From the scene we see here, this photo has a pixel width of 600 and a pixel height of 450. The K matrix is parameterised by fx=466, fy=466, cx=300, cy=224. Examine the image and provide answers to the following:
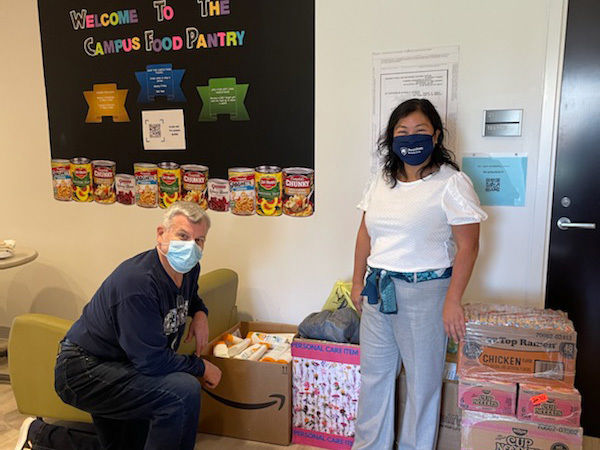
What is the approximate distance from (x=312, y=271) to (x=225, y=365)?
73 centimetres

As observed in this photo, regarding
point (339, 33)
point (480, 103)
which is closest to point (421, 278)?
point (480, 103)

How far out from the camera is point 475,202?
1.60 metres

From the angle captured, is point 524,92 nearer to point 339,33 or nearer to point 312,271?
point 339,33

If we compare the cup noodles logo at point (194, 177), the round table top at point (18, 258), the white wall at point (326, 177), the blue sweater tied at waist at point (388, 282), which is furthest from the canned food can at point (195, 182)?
the blue sweater tied at waist at point (388, 282)

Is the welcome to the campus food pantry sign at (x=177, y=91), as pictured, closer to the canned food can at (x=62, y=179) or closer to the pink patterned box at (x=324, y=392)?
the canned food can at (x=62, y=179)

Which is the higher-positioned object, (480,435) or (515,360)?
(515,360)

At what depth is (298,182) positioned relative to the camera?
2.48 metres

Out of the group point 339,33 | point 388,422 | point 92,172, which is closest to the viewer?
point 388,422

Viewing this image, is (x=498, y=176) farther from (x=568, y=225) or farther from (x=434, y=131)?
(x=434, y=131)

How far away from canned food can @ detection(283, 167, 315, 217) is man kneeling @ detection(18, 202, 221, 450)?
35.2 inches

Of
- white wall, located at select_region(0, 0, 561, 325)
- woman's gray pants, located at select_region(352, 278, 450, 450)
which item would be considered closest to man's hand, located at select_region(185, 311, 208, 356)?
woman's gray pants, located at select_region(352, 278, 450, 450)

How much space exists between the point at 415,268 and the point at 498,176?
2.60 ft

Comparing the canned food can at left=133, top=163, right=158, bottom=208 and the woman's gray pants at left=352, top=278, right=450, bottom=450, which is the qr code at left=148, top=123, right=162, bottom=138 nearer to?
the canned food can at left=133, top=163, right=158, bottom=208

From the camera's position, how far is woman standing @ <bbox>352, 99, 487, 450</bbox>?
1.61 meters
